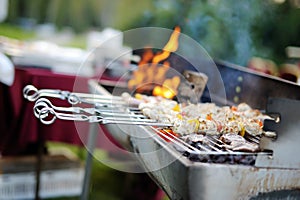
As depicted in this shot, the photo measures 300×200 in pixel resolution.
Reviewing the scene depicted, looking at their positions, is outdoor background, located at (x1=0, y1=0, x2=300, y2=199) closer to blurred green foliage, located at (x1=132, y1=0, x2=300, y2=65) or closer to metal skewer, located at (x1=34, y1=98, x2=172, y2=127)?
blurred green foliage, located at (x1=132, y1=0, x2=300, y2=65)

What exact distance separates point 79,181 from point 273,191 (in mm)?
2262

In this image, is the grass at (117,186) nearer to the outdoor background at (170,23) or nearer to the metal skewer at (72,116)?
the outdoor background at (170,23)

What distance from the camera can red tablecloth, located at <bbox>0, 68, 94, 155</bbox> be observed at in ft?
8.49

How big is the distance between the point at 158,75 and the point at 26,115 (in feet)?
3.58

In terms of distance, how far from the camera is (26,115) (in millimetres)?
2609

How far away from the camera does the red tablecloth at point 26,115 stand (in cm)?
259

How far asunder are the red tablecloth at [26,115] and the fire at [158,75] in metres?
0.64

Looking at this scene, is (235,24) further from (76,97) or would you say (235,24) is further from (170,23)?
(170,23)

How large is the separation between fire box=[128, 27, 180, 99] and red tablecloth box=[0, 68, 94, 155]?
644 millimetres

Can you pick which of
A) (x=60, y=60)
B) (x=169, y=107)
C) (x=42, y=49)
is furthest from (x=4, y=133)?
(x=169, y=107)

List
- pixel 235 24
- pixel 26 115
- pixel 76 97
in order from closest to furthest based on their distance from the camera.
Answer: pixel 76 97, pixel 26 115, pixel 235 24

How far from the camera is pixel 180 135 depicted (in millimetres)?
1365

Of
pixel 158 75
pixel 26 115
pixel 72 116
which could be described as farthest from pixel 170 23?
pixel 72 116

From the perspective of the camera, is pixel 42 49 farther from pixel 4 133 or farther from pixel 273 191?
pixel 273 191
